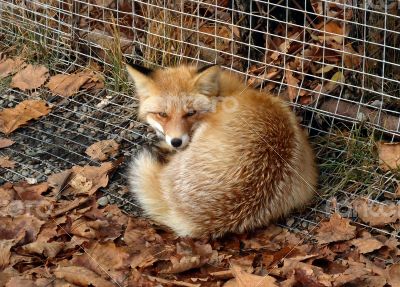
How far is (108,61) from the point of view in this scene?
5348 millimetres

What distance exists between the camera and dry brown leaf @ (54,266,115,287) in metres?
3.33

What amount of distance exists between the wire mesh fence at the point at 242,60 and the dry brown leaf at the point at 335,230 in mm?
126

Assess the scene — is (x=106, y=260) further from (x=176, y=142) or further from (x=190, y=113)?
(x=190, y=113)

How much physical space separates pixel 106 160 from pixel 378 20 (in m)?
1.92

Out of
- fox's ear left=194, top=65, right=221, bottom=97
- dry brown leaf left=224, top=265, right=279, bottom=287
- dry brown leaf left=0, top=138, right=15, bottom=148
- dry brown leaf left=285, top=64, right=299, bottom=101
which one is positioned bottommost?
dry brown leaf left=0, top=138, right=15, bottom=148

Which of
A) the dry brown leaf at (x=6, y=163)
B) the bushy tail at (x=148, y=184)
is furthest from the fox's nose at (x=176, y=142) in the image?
the dry brown leaf at (x=6, y=163)

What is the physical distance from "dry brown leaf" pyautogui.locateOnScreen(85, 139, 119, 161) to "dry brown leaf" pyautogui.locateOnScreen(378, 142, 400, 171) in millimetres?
1661

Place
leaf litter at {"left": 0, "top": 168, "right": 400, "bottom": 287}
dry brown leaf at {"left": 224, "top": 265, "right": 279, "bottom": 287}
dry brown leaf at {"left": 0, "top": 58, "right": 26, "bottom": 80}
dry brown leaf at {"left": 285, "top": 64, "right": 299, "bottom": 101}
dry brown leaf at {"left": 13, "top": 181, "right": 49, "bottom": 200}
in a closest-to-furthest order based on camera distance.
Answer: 1. dry brown leaf at {"left": 224, "top": 265, "right": 279, "bottom": 287}
2. leaf litter at {"left": 0, "top": 168, "right": 400, "bottom": 287}
3. dry brown leaf at {"left": 13, "top": 181, "right": 49, "bottom": 200}
4. dry brown leaf at {"left": 285, "top": 64, "right": 299, "bottom": 101}
5. dry brown leaf at {"left": 0, "top": 58, "right": 26, "bottom": 80}

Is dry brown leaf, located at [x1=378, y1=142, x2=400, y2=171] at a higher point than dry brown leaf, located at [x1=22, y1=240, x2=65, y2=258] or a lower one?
higher

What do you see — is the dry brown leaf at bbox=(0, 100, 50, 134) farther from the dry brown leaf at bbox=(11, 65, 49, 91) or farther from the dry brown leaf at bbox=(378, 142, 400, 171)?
the dry brown leaf at bbox=(378, 142, 400, 171)

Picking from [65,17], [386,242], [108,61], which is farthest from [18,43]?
[386,242]

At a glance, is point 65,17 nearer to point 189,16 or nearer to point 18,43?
point 18,43

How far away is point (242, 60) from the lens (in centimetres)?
488

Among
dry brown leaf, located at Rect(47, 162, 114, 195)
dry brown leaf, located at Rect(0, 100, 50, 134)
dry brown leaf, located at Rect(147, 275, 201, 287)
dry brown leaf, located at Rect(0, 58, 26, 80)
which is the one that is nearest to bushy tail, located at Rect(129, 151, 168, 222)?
dry brown leaf, located at Rect(47, 162, 114, 195)
